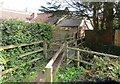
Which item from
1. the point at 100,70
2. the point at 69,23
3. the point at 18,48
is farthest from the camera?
the point at 69,23

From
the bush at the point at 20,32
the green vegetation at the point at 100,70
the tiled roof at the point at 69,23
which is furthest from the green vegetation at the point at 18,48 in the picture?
the green vegetation at the point at 100,70

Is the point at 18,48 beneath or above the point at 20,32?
beneath

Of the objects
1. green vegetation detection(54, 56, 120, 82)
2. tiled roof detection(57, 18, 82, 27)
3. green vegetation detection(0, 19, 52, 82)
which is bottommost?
green vegetation detection(54, 56, 120, 82)

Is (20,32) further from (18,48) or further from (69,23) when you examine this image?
(69,23)

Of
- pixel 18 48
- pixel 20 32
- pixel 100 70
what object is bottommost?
pixel 100 70

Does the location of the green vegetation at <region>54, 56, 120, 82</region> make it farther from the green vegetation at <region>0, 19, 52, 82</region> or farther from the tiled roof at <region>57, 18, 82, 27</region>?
the tiled roof at <region>57, 18, 82, 27</region>

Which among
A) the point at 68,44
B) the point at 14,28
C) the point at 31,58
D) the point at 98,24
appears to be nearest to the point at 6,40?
the point at 14,28

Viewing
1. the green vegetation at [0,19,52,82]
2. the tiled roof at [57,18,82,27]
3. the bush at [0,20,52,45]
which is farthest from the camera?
the tiled roof at [57,18,82,27]

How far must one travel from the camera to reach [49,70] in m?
0.80

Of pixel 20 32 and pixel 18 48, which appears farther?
pixel 20 32

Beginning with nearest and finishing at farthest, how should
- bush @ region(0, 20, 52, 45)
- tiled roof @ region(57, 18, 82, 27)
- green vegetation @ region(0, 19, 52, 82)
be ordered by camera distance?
green vegetation @ region(0, 19, 52, 82) < bush @ region(0, 20, 52, 45) < tiled roof @ region(57, 18, 82, 27)

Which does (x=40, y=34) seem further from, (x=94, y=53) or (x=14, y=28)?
(x=94, y=53)

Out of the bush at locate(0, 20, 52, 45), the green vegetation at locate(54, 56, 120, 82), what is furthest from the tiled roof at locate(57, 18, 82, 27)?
the green vegetation at locate(54, 56, 120, 82)

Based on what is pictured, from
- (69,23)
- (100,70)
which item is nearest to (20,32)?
(100,70)
